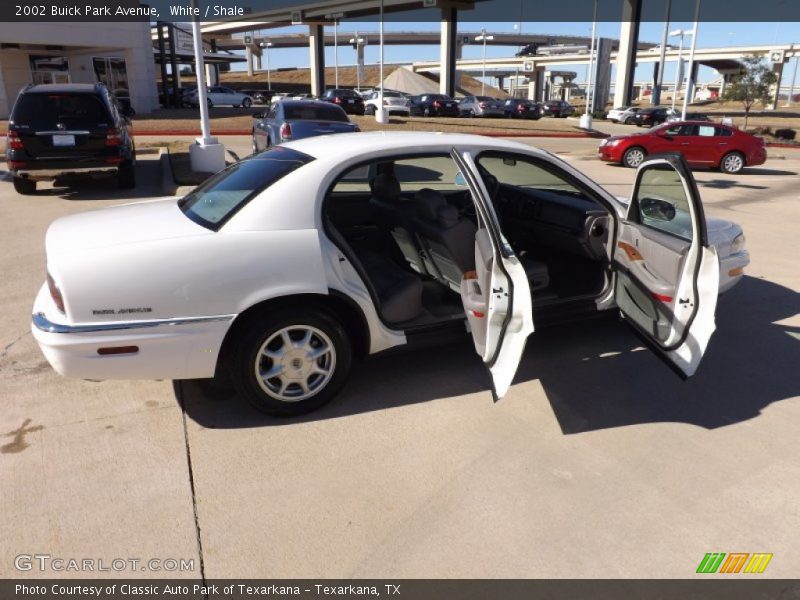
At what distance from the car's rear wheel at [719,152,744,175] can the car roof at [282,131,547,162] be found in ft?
49.0

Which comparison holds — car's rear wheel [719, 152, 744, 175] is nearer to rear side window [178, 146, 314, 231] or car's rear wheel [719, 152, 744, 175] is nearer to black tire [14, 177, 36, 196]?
rear side window [178, 146, 314, 231]

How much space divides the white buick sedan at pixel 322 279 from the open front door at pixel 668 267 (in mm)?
11

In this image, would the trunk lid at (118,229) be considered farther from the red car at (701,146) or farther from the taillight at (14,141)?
the red car at (701,146)

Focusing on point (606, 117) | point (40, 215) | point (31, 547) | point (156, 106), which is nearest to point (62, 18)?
point (156, 106)

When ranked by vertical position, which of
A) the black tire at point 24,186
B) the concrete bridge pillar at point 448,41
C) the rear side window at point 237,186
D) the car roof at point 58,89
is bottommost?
the black tire at point 24,186

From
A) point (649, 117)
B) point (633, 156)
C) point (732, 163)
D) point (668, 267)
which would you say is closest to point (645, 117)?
point (649, 117)

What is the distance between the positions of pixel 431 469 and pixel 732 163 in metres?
16.6

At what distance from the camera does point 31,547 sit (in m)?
2.69

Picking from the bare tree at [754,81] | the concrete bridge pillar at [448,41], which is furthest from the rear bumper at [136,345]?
the concrete bridge pillar at [448,41]

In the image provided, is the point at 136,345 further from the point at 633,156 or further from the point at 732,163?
the point at 732,163

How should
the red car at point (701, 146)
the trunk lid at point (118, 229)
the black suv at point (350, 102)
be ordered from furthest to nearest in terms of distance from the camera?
the black suv at point (350, 102)
the red car at point (701, 146)
the trunk lid at point (118, 229)

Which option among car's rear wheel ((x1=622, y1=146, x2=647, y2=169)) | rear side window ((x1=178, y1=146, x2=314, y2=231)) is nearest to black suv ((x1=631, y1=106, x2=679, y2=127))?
car's rear wheel ((x1=622, y1=146, x2=647, y2=169))

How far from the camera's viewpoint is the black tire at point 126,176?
10555 mm
